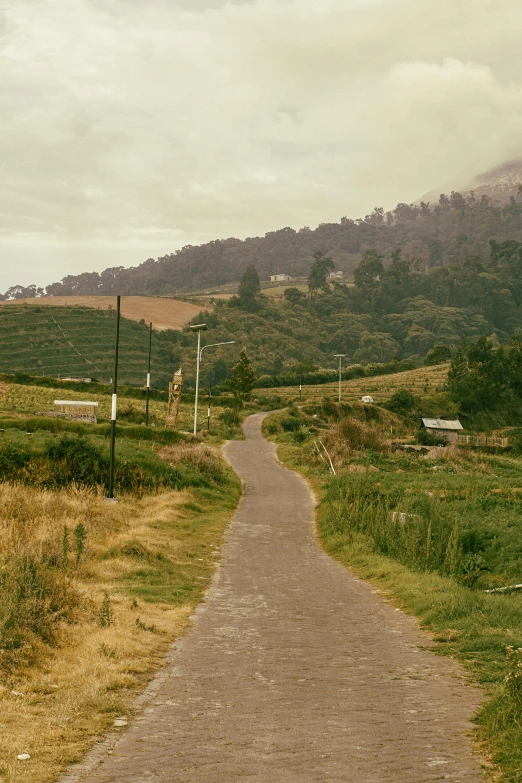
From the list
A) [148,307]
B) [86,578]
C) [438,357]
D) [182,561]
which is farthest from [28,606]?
[148,307]

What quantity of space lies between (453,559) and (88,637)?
9.68m

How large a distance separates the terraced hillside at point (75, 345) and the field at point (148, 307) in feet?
20.5

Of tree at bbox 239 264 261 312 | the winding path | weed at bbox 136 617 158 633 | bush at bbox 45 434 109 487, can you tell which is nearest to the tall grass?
the winding path

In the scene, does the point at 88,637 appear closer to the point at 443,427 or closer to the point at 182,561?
the point at 182,561

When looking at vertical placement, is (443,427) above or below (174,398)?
below

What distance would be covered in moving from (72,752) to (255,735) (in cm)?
155

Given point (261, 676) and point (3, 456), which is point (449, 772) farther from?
point (3, 456)

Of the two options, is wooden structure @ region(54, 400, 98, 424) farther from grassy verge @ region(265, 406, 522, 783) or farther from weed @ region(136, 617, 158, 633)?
weed @ region(136, 617, 158, 633)

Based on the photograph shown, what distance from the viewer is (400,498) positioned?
83.1ft

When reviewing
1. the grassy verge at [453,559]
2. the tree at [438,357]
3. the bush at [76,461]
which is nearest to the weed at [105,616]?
the grassy verge at [453,559]

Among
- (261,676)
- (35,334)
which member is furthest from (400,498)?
(35,334)

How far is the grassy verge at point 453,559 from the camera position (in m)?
8.16

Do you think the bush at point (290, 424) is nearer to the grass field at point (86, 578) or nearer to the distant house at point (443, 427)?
the distant house at point (443, 427)

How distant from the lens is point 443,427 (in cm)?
8488
